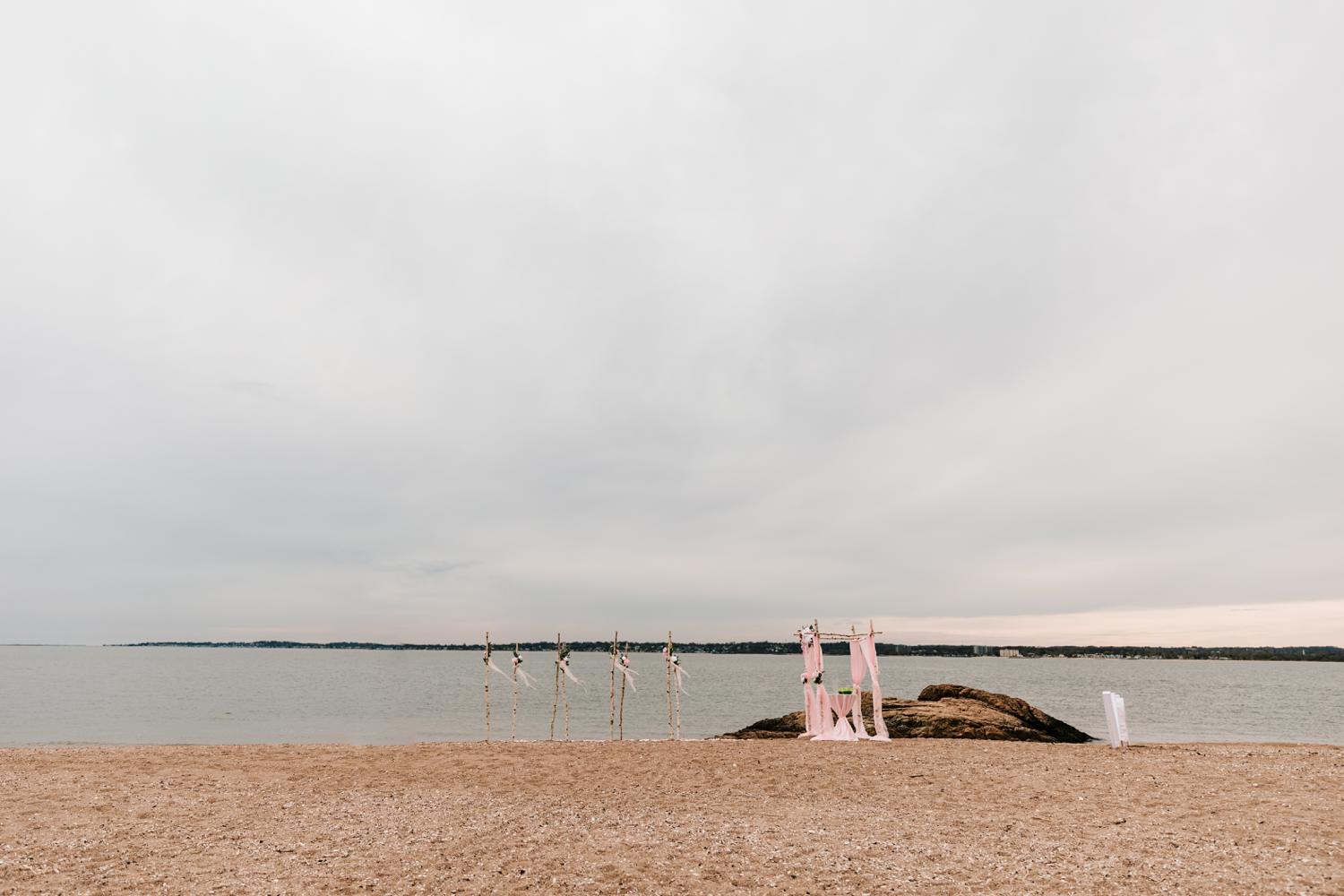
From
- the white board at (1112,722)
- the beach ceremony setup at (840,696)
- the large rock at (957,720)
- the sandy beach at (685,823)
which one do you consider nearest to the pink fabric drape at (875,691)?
the beach ceremony setup at (840,696)

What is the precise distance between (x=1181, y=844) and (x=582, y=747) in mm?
15906

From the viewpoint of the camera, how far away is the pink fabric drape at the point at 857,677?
24.6m

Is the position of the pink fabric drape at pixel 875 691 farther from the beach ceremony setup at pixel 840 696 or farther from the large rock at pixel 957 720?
the large rock at pixel 957 720

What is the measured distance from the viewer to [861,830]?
1195 centimetres

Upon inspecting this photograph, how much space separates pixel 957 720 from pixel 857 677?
188 inches

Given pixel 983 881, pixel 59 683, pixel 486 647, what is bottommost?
pixel 59 683

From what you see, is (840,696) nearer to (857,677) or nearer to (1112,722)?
(857,677)

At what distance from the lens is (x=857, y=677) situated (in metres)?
25.1

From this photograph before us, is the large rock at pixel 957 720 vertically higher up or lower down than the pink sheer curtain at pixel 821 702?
lower down

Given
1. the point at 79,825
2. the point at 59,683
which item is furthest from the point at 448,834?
the point at 59,683

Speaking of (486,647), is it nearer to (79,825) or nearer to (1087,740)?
(79,825)

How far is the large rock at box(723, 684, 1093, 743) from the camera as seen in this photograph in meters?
26.2

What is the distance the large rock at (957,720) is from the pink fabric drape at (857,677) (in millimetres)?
2155

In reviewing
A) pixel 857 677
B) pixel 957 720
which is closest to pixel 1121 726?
pixel 957 720
